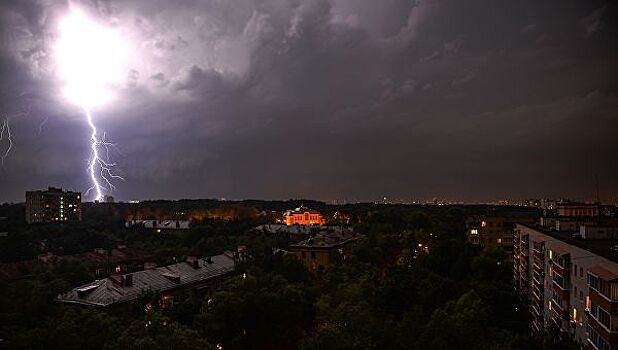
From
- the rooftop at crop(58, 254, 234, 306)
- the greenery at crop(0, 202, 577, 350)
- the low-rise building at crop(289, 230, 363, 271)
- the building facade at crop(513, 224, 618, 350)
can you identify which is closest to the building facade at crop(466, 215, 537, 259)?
the low-rise building at crop(289, 230, 363, 271)

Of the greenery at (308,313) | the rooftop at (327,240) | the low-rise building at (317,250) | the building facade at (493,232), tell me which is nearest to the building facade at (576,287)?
the greenery at (308,313)

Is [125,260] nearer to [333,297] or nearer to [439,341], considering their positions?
[333,297]

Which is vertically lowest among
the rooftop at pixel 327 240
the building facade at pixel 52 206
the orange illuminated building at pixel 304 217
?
the rooftop at pixel 327 240

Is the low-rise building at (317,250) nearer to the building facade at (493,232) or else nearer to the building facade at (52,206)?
the building facade at (493,232)

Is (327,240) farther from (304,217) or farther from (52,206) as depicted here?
(52,206)

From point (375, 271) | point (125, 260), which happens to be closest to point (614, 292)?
point (375, 271)

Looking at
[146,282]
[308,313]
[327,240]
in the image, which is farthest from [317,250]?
[308,313]
